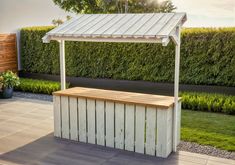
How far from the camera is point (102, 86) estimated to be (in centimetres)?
1112

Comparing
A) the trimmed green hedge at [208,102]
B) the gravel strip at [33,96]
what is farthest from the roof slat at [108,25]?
the gravel strip at [33,96]

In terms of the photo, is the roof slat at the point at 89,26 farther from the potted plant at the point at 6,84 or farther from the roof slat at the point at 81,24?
the potted plant at the point at 6,84

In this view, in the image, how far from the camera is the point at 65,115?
6.32 meters

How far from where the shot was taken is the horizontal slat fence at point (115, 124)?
17.9ft

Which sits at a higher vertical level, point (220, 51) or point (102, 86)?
point (220, 51)

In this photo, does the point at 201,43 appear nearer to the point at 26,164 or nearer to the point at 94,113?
the point at 94,113

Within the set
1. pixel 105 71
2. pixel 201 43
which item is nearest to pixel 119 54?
pixel 105 71

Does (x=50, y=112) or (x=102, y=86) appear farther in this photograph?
(x=102, y=86)

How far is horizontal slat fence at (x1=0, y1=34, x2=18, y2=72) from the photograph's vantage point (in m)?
11.8

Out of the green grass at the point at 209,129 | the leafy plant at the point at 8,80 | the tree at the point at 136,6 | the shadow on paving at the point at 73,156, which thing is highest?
the tree at the point at 136,6

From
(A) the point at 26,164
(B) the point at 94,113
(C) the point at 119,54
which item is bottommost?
(A) the point at 26,164

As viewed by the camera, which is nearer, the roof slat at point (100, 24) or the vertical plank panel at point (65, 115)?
the roof slat at point (100, 24)

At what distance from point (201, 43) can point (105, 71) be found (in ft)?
11.2

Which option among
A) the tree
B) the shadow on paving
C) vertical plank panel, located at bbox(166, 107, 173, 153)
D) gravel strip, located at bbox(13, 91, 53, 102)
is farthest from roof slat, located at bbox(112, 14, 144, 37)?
the tree
